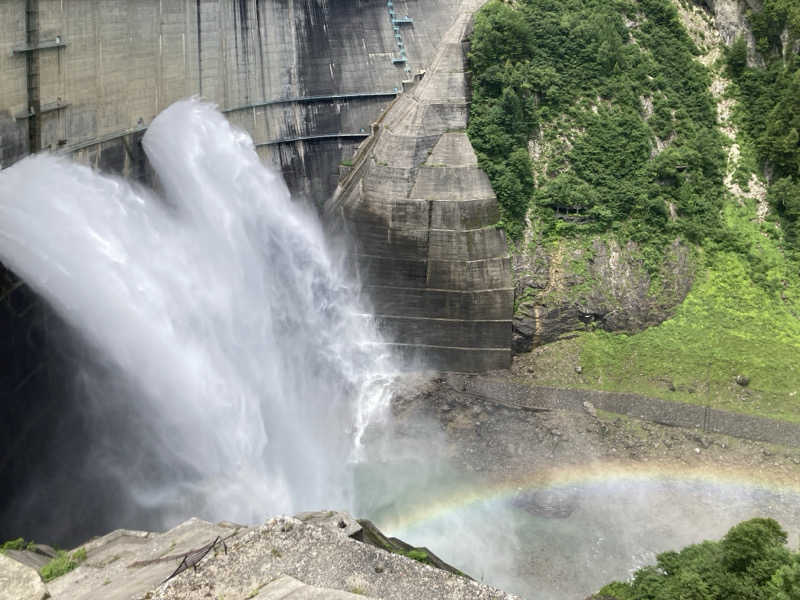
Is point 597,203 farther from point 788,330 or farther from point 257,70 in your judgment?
point 257,70

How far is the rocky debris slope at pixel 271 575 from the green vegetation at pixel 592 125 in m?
18.4

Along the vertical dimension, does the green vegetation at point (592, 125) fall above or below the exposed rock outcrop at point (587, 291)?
above

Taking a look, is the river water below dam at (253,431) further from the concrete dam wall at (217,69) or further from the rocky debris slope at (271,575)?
the rocky debris slope at (271,575)

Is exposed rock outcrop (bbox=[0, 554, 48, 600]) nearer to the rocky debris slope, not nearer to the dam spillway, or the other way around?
the rocky debris slope

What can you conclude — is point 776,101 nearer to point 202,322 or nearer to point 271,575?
point 202,322

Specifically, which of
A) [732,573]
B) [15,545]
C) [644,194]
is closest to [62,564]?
[15,545]

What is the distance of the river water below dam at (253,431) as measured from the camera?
74.8 feet

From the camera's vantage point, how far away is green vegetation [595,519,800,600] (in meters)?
16.1

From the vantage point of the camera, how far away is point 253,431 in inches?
1000

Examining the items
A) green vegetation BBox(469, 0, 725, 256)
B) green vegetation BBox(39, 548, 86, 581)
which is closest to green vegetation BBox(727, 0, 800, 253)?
green vegetation BBox(469, 0, 725, 256)

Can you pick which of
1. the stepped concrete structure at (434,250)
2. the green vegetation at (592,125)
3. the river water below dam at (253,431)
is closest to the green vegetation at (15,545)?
the river water below dam at (253,431)

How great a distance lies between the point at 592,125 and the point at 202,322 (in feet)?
58.5

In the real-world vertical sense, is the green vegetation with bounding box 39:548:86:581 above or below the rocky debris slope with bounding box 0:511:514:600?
below

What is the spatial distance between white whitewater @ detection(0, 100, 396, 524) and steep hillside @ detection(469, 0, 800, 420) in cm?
790
